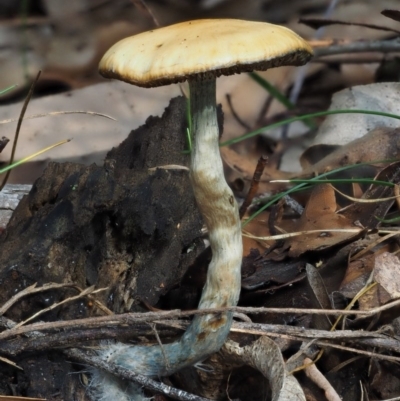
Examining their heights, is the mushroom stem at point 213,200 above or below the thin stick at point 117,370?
above

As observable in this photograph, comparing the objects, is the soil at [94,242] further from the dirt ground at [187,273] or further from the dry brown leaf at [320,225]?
the dry brown leaf at [320,225]

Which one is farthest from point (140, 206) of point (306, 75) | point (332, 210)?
point (306, 75)

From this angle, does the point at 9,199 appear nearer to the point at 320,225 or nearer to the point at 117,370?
the point at 117,370

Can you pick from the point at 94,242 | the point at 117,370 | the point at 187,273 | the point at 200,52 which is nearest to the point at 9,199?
the point at 94,242

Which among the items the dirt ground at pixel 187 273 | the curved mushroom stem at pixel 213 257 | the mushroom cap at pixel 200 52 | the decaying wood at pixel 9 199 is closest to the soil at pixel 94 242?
the dirt ground at pixel 187 273

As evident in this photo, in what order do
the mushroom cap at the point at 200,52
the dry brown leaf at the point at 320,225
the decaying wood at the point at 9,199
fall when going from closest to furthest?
the mushroom cap at the point at 200,52, the dry brown leaf at the point at 320,225, the decaying wood at the point at 9,199

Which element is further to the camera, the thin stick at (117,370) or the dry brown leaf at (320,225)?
the dry brown leaf at (320,225)

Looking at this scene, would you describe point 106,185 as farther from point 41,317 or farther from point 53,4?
point 53,4

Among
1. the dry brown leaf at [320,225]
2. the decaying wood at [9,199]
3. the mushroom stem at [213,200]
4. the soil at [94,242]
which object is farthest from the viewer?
the decaying wood at [9,199]
